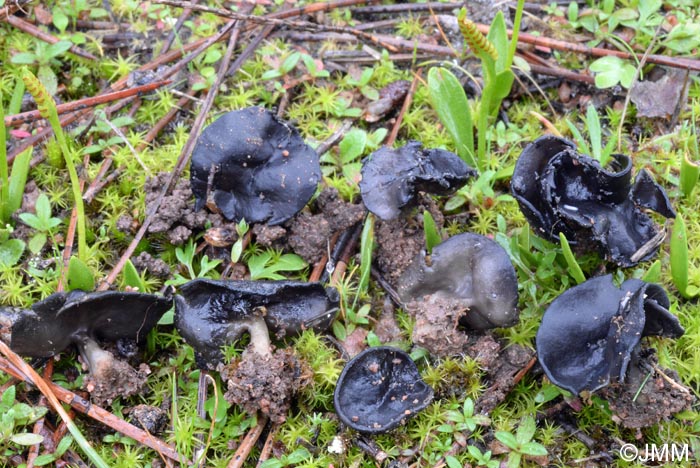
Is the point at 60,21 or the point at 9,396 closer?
the point at 9,396

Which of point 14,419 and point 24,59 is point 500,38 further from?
point 14,419

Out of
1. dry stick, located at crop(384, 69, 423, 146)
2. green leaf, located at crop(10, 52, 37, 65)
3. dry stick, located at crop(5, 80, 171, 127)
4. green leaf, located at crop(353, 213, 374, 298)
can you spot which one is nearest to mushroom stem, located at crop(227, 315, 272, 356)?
green leaf, located at crop(353, 213, 374, 298)

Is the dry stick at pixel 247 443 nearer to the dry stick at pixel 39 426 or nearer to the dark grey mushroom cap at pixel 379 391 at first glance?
the dark grey mushroom cap at pixel 379 391

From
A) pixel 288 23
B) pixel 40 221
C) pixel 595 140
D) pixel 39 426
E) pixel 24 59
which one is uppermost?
pixel 24 59

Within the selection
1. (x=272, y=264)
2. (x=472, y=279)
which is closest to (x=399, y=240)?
(x=472, y=279)

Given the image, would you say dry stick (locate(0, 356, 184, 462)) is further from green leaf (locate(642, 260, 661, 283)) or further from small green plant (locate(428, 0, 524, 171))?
green leaf (locate(642, 260, 661, 283))

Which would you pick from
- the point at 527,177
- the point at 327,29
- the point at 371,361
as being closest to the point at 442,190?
the point at 527,177
